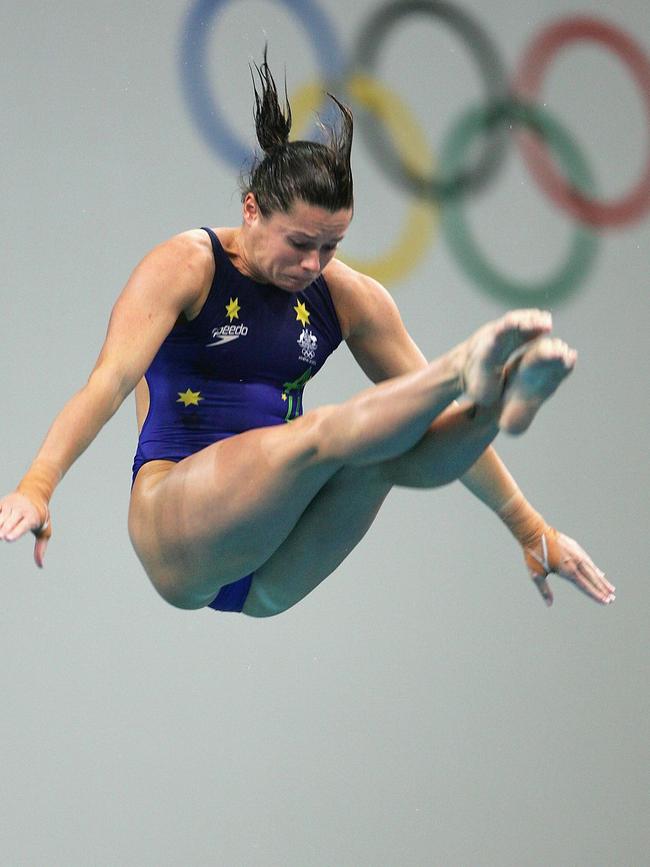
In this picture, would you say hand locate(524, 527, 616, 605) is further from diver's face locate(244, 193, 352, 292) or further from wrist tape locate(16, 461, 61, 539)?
wrist tape locate(16, 461, 61, 539)

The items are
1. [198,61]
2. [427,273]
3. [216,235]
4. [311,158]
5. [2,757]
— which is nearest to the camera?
[311,158]

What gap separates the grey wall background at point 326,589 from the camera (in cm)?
305

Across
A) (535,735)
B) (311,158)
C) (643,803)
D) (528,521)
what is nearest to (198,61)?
(311,158)

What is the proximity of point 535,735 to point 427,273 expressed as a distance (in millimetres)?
1255

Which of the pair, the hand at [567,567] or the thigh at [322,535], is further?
the hand at [567,567]

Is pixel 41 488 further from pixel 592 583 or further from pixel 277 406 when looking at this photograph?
pixel 592 583

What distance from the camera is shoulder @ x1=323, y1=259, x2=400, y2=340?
218cm

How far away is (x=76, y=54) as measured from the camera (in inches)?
123

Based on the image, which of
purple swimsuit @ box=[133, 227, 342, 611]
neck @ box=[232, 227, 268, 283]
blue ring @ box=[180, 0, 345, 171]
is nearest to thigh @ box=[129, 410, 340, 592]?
purple swimsuit @ box=[133, 227, 342, 611]

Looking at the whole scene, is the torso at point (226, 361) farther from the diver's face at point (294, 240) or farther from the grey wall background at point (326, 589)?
the grey wall background at point (326, 589)

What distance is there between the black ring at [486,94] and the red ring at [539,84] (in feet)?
0.26

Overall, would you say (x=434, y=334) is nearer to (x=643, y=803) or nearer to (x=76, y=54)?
(x=76, y=54)

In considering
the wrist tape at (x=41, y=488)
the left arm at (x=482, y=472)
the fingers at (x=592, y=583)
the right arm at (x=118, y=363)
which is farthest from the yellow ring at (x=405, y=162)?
the wrist tape at (x=41, y=488)

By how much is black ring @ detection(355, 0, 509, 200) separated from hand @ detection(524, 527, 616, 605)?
158cm
